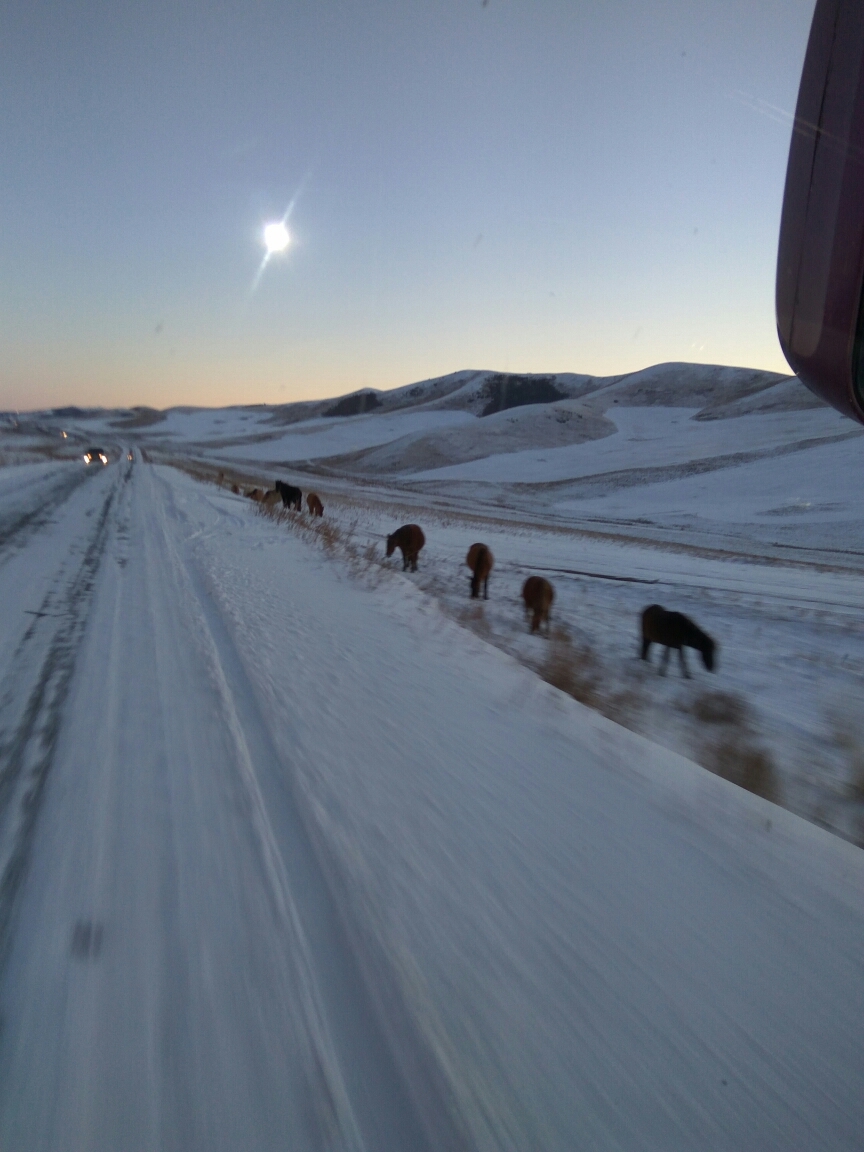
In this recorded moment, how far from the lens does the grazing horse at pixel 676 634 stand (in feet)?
25.7

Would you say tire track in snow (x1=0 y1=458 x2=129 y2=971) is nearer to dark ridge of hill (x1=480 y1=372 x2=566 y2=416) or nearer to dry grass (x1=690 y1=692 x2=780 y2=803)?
dry grass (x1=690 y1=692 x2=780 y2=803)

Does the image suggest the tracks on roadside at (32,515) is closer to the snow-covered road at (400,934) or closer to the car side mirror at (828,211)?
the snow-covered road at (400,934)

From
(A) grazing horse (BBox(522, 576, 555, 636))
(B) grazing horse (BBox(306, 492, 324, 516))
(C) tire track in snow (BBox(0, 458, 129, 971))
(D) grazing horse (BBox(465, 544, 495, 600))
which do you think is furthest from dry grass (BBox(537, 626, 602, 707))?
(B) grazing horse (BBox(306, 492, 324, 516))

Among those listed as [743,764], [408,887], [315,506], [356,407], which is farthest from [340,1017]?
[356,407]

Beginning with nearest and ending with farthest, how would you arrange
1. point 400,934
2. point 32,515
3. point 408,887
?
point 400,934 < point 408,887 < point 32,515

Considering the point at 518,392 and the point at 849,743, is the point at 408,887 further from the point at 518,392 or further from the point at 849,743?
the point at 518,392

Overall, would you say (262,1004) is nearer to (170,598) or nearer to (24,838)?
(24,838)

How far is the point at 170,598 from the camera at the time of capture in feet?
27.8

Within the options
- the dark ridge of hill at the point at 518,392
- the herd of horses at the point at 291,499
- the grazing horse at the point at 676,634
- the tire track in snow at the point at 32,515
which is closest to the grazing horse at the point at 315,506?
the herd of horses at the point at 291,499

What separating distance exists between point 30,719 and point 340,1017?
3.43 m

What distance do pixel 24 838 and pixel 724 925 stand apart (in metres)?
3.18

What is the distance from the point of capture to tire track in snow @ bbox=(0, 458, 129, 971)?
3000mm

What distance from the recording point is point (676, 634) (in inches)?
311

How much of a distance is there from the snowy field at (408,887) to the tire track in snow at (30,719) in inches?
1.1
